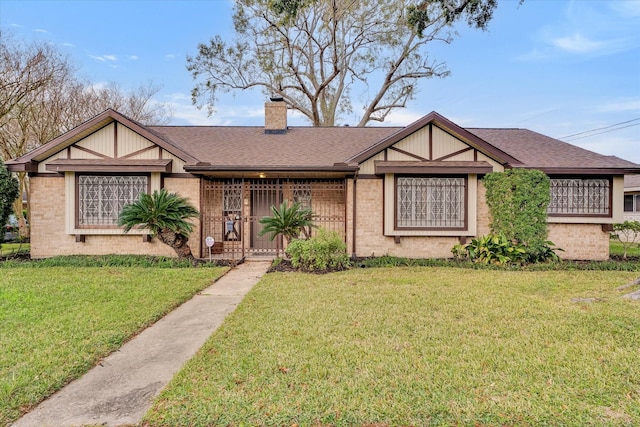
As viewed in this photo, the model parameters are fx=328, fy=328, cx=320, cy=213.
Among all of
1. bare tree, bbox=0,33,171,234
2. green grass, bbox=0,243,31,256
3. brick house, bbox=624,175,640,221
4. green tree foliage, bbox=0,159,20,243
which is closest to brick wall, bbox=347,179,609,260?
green tree foliage, bbox=0,159,20,243

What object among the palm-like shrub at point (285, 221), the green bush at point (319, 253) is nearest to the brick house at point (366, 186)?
the palm-like shrub at point (285, 221)

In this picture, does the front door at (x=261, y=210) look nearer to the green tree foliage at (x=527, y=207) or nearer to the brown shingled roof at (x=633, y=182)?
the green tree foliage at (x=527, y=207)

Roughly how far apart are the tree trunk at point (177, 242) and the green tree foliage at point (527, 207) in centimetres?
853

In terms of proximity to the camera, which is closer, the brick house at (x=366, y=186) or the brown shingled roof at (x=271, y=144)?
the brick house at (x=366, y=186)

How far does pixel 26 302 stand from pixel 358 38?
20.3m

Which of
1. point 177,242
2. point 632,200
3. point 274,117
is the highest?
point 274,117

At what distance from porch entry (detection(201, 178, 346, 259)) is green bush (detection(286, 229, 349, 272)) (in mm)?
1891

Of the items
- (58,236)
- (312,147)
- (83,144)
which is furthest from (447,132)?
(58,236)

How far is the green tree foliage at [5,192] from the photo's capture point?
30.0ft

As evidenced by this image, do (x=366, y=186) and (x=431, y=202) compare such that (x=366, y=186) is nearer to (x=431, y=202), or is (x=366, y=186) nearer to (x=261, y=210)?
(x=431, y=202)

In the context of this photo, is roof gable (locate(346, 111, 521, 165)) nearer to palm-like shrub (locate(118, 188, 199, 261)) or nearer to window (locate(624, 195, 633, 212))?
palm-like shrub (locate(118, 188, 199, 261))

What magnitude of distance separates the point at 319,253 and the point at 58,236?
7737 mm

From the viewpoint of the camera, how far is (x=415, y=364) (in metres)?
3.20

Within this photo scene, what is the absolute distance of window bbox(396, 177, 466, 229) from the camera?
9.56 m
